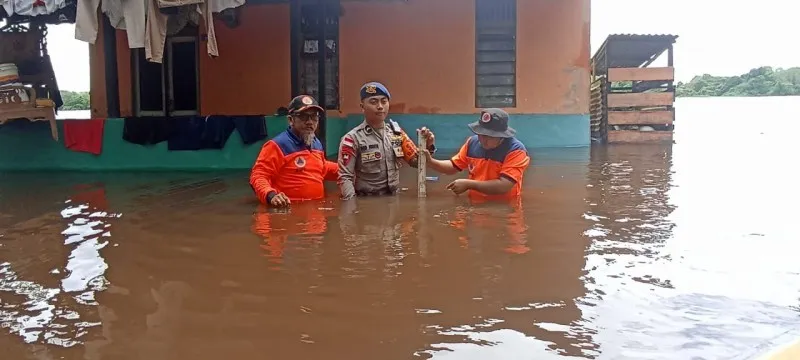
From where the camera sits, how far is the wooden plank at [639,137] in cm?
1458

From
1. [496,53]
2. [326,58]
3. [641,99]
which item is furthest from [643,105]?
[326,58]

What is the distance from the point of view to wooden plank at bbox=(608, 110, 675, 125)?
1482 centimetres

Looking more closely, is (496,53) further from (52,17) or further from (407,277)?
(407,277)

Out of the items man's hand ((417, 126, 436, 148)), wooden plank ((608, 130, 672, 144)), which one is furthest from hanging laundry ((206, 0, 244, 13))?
wooden plank ((608, 130, 672, 144))

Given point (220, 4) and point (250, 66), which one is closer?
point (220, 4)

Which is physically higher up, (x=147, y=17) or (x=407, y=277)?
(x=147, y=17)

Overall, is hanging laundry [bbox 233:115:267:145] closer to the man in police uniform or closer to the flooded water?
the flooded water

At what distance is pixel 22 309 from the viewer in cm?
303

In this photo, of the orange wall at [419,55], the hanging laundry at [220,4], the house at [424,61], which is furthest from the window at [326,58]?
the hanging laundry at [220,4]

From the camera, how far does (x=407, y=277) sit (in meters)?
3.42

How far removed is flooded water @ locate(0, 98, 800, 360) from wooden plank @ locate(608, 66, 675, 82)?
8755 mm

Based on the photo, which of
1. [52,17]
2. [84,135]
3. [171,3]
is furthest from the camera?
[52,17]

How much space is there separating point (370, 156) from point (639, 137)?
408 inches

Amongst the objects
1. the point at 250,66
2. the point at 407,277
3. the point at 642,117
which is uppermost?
the point at 250,66
